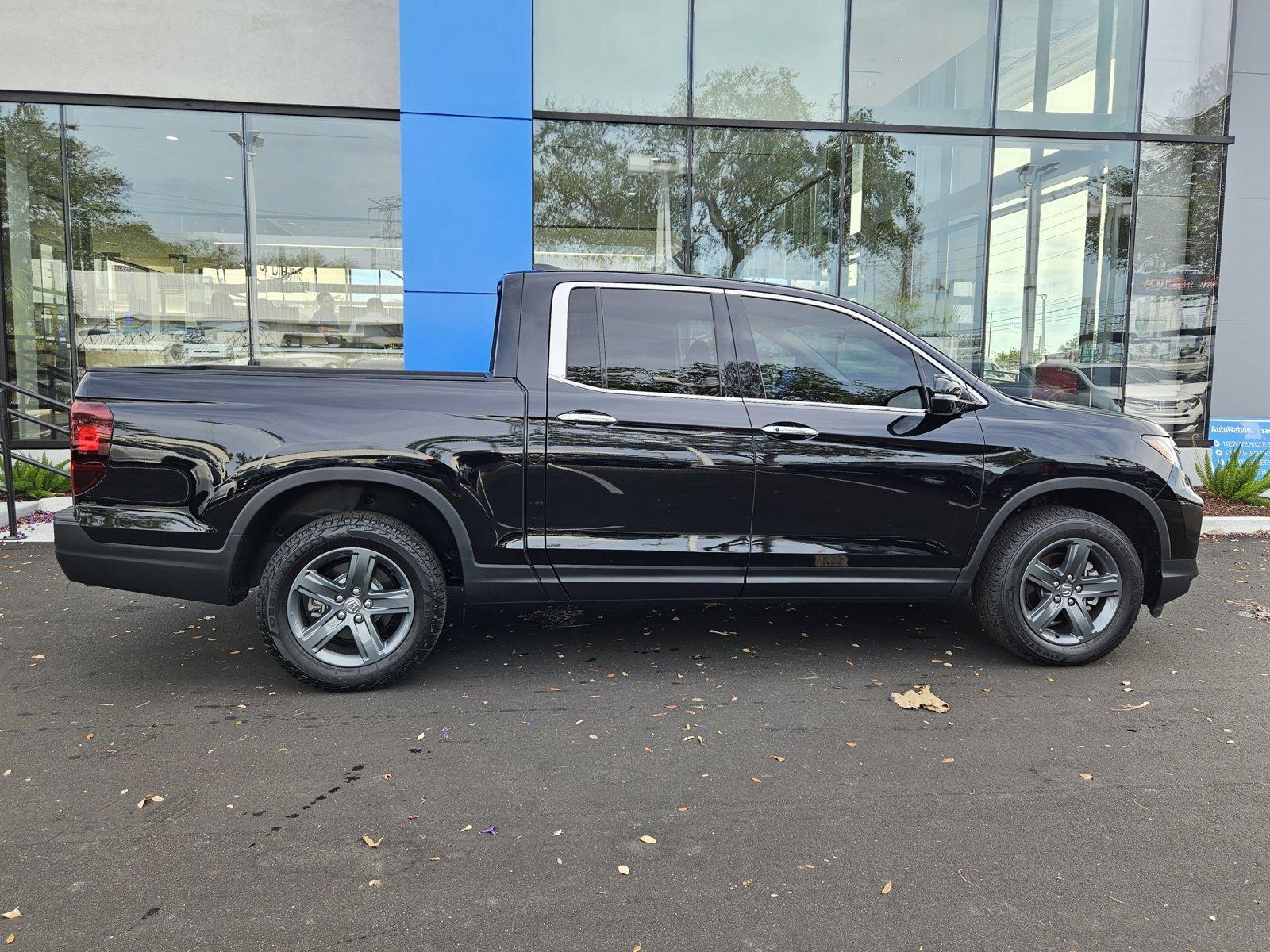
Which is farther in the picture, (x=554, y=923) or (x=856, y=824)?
(x=856, y=824)

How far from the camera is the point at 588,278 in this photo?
169 inches

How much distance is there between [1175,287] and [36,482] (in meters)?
13.0

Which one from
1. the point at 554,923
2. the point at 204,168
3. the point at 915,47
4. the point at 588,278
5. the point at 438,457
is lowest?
the point at 554,923

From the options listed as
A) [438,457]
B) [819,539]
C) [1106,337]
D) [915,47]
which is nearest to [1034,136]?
[915,47]

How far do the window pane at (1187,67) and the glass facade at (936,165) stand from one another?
0.07 feet

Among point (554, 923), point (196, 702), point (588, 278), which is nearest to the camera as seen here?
point (554, 923)

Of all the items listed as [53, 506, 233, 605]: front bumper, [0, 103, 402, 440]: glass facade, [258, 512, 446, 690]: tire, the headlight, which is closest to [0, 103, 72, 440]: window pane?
[0, 103, 402, 440]: glass facade

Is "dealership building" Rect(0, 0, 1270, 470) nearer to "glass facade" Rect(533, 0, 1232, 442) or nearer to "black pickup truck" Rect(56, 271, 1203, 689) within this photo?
"glass facade" Rect(533, 0, 1232, 442)

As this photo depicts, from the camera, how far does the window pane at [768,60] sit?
407 inches

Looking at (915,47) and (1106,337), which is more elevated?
(915,47)

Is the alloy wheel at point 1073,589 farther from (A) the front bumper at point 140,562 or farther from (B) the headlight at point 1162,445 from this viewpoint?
(A) the front bumper at point 140,562

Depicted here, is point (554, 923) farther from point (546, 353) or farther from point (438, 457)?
point (546, 353)

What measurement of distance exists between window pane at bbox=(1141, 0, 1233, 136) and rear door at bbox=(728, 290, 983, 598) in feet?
28.3

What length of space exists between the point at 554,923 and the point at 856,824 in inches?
43.9
